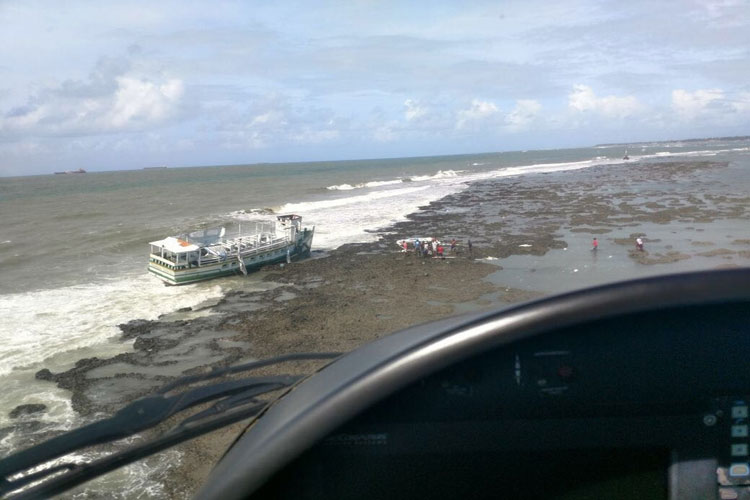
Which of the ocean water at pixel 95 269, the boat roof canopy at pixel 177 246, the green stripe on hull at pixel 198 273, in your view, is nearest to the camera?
the ocean water at pixel 95 269

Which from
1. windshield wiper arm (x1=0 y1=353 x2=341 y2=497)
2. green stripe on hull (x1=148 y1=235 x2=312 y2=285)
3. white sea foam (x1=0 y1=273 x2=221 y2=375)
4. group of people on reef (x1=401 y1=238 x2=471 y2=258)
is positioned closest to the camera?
windshield wiper arm (x1=0 y1=353 x2=341 y2=497)

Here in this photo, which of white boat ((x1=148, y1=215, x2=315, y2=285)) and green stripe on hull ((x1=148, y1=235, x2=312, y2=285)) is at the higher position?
white boat ((x1=148, y1=215, x2=315, y2=285))

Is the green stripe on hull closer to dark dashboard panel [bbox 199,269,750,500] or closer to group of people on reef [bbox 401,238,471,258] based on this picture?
group of people on reef [bbox 401,238,471,258]

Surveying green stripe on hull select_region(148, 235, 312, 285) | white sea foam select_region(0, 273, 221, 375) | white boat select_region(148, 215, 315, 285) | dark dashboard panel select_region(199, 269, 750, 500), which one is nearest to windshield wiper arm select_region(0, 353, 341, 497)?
dark dashboard panel select_region(199, 269, 750, 500)

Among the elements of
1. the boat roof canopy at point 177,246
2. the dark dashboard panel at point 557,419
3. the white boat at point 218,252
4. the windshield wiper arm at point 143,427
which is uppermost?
the dark dashboard panel at point 557,419

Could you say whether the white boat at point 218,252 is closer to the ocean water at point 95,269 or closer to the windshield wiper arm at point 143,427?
the ocean water at point 95,269

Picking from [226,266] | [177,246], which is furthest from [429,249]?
[177,246]

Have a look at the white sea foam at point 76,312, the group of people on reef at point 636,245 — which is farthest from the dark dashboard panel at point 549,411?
the group of people on reef at point 636,245

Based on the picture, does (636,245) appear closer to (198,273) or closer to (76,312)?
(198,273)
